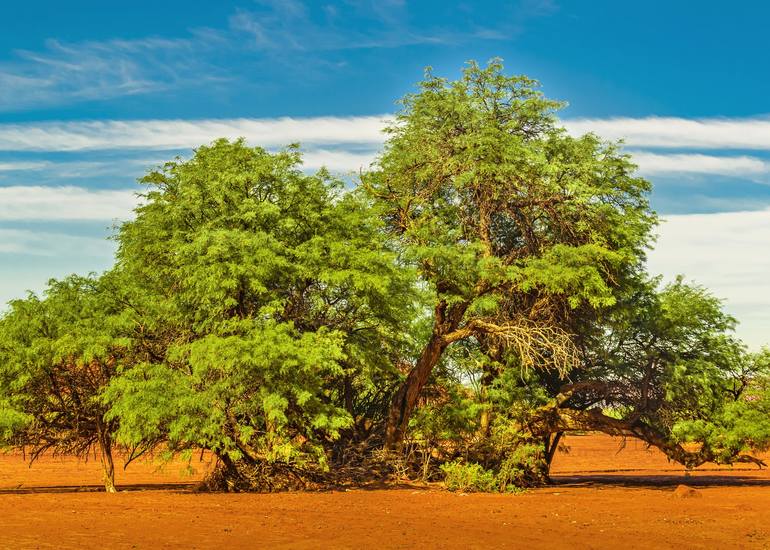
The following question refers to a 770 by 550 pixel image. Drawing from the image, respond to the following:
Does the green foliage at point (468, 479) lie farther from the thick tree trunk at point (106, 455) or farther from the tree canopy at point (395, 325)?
the thick tree trunk at point (106, 455)

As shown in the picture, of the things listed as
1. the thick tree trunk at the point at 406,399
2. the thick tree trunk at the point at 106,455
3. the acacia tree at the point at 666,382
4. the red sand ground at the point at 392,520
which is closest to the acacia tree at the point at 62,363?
the thick tree trunk at the point at 106,455

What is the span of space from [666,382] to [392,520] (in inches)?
556

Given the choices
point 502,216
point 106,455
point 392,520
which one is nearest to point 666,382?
point 502,216

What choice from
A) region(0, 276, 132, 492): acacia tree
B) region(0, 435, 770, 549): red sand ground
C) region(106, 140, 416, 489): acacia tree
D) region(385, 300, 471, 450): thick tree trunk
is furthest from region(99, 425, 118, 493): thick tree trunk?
region(385, 300, 471, 450): thick tree trunk

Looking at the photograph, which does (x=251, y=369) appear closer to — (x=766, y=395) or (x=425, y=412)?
(x=425, y=412)

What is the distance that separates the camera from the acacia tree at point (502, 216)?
992 inches

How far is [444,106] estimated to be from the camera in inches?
1054

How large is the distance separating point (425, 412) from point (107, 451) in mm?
10296

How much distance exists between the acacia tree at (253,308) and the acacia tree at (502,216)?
1531 millimetres

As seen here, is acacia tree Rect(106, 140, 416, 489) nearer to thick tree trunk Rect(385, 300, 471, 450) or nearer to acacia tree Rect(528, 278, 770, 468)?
thick tree trunk Rect(385, 300, 471, 450)

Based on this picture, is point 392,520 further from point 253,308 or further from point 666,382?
point 666,382

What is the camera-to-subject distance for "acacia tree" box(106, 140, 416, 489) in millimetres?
22062

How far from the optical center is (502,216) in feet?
93.6

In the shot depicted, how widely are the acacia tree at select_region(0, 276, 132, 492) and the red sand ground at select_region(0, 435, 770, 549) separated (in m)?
2.20
